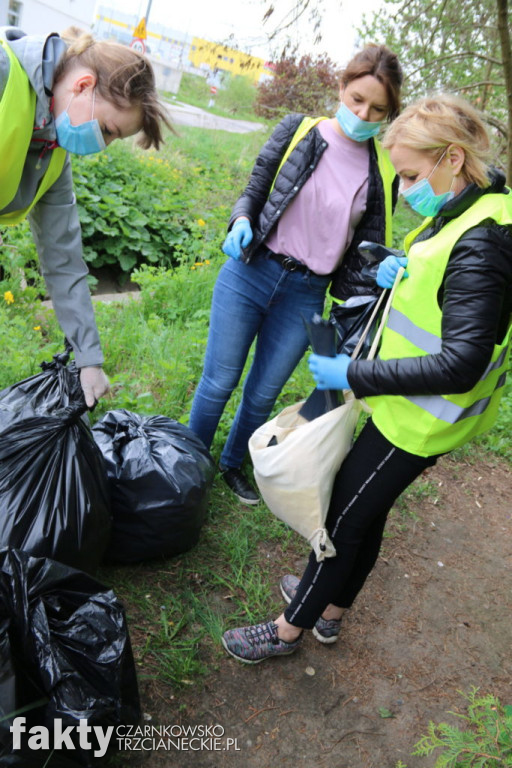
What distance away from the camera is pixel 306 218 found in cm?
207

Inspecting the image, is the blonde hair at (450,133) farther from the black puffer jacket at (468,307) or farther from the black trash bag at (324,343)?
the black trash bag at (324,343)

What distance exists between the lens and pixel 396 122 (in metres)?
1.50

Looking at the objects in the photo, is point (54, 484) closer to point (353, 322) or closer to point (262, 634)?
point (262, 634)

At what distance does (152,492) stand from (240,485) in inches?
26.3

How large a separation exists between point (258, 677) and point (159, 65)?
110ft

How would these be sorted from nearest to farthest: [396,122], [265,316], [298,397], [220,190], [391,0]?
[396,122], [265,316], [298,397], [391,0], [220,190]

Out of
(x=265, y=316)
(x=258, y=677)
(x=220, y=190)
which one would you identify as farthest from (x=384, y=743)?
(x=220, y=190)

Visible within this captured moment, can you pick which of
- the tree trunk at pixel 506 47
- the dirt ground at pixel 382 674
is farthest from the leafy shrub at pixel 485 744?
the tree trunk at pixel 506 47

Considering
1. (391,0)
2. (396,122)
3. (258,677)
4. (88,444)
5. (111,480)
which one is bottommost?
(258,677)

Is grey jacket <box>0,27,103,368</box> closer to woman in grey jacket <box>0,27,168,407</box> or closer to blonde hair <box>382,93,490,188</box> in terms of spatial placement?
woman in grey jacket <box>0,27,168,407</box>

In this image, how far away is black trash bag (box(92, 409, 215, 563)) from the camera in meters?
2.02

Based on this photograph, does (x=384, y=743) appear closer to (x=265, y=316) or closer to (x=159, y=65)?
(x=265, y=316)

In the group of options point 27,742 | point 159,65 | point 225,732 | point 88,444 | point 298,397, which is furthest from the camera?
point 159,65

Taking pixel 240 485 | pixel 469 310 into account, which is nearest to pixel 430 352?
pixel 469 310
